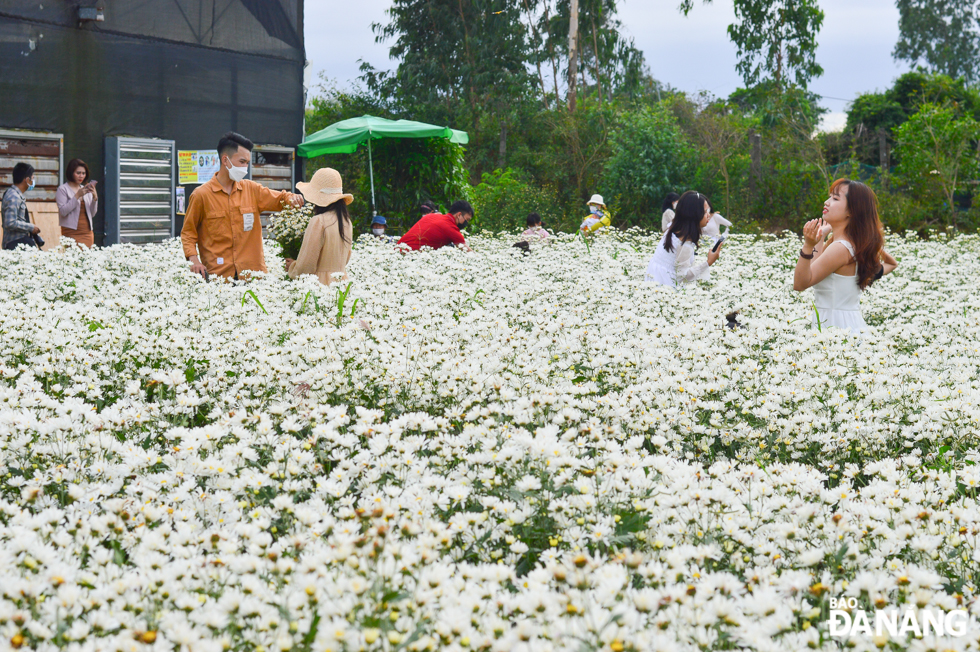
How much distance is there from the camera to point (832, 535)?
261 cm

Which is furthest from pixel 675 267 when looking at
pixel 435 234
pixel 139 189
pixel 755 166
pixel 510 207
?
pixel 755 166

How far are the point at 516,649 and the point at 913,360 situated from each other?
3586 millimetres

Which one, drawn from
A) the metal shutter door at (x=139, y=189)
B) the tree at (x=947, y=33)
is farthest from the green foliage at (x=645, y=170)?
the tree at (x=947, y=33)

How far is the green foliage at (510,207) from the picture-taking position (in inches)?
762

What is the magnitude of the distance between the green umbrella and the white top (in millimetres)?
8508

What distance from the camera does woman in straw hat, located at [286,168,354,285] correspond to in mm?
6441

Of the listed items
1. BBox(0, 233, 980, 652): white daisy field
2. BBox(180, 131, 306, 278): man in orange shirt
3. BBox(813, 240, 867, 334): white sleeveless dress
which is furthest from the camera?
BBox(180, 131, 306, 278): man in orange shirt

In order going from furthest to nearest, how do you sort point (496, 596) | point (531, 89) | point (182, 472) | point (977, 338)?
point (531, 89)
point (977, 338)
point (182, 472)
point (496, 596)

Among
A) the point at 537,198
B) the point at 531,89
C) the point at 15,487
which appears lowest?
the point at 15,487

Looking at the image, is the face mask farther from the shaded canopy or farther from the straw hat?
the shaded canopy

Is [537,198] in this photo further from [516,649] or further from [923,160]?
[516,649]

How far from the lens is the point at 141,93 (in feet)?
47.0

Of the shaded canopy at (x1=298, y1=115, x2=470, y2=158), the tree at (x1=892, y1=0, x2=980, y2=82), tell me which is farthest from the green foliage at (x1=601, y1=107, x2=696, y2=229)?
the tree at (x1=892, y1=0, x2=980, y2=82)

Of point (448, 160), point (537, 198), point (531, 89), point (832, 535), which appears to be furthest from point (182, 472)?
point (531, 89)
